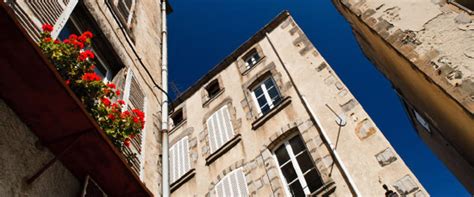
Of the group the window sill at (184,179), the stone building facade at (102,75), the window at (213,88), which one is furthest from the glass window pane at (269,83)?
the stone building facade at (102,75)

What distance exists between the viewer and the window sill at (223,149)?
1070cm

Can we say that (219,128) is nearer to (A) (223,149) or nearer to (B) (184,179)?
(A) (223,149)

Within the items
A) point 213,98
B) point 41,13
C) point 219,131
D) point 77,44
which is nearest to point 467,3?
point 77,44

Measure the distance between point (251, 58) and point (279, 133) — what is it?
4870mm

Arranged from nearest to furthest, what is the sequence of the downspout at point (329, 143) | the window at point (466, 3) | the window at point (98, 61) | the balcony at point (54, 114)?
the balcony at point (54, 114), the window at point (98, 61), the window at point (466, 3), the downspout at point (329, 143)

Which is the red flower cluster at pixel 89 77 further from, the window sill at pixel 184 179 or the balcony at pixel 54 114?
the window sill at pixel 184 179

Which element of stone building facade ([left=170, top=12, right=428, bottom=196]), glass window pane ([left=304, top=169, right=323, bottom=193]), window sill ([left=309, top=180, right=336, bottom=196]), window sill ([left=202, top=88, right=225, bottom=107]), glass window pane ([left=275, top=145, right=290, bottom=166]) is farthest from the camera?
window sill ([left=202, top=88, right=225, bottom=107])

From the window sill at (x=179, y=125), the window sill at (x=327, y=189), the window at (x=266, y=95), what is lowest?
the window sill at (x=327, y=189)

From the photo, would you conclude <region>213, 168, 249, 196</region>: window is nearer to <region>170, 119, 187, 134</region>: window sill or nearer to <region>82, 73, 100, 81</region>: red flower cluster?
<region>170, 119, 187, 134</region>: window sill

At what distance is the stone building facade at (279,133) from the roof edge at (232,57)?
0.04 metres

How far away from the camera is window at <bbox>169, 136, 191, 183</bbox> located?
11938 millimetres

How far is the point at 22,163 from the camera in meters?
2.65

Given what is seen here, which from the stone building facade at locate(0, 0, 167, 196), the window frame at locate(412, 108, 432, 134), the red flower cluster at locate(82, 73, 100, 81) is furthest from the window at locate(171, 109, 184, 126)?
the red flower cluster at locate(82, 73, 100, 81)

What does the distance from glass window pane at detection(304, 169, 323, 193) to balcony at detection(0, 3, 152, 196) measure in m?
5.50
